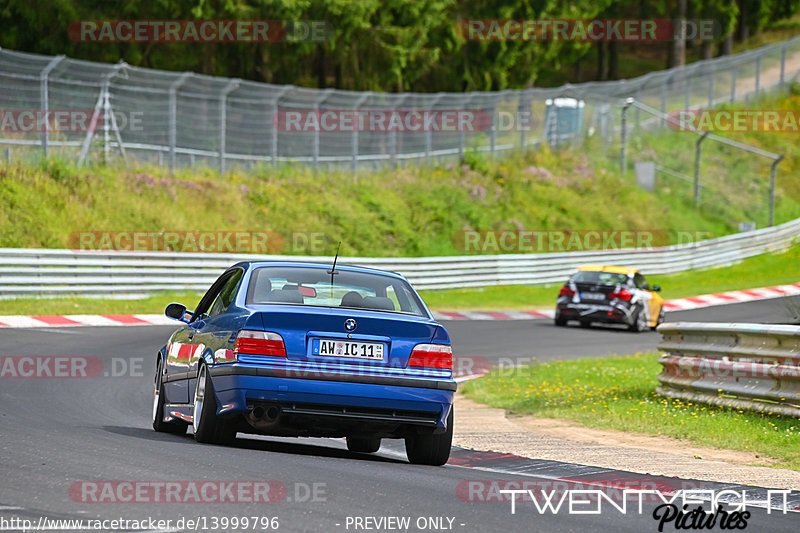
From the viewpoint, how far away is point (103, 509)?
Answer: 646cm

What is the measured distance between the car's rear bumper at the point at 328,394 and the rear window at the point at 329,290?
659mm

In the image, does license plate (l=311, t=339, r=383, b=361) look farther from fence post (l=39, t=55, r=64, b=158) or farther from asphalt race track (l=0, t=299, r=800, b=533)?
fence post (l=39, t=55, r=64, b=158)

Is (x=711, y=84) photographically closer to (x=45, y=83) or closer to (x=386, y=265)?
(x=386, y=265)

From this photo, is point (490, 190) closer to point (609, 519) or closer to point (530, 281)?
point (530, 281)

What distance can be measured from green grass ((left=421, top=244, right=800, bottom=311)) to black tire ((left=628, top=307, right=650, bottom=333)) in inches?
181

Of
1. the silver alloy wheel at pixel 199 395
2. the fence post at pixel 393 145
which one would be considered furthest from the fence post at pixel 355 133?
the silver alloy wheel at pixel 199 395

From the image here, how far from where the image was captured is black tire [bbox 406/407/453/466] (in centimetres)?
931

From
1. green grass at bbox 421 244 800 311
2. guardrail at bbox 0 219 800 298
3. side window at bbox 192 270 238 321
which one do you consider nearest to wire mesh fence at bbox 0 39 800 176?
guardrail at bbox 0 219 800 298

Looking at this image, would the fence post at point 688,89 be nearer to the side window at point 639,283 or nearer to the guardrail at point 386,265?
the guardrail at point 386,265

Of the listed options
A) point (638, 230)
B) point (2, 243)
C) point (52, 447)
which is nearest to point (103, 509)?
point (52, 447)

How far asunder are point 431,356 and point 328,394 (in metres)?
0.78

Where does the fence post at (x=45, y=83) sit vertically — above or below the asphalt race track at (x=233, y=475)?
above

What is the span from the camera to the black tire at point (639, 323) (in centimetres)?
2803

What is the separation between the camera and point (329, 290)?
948 cm
